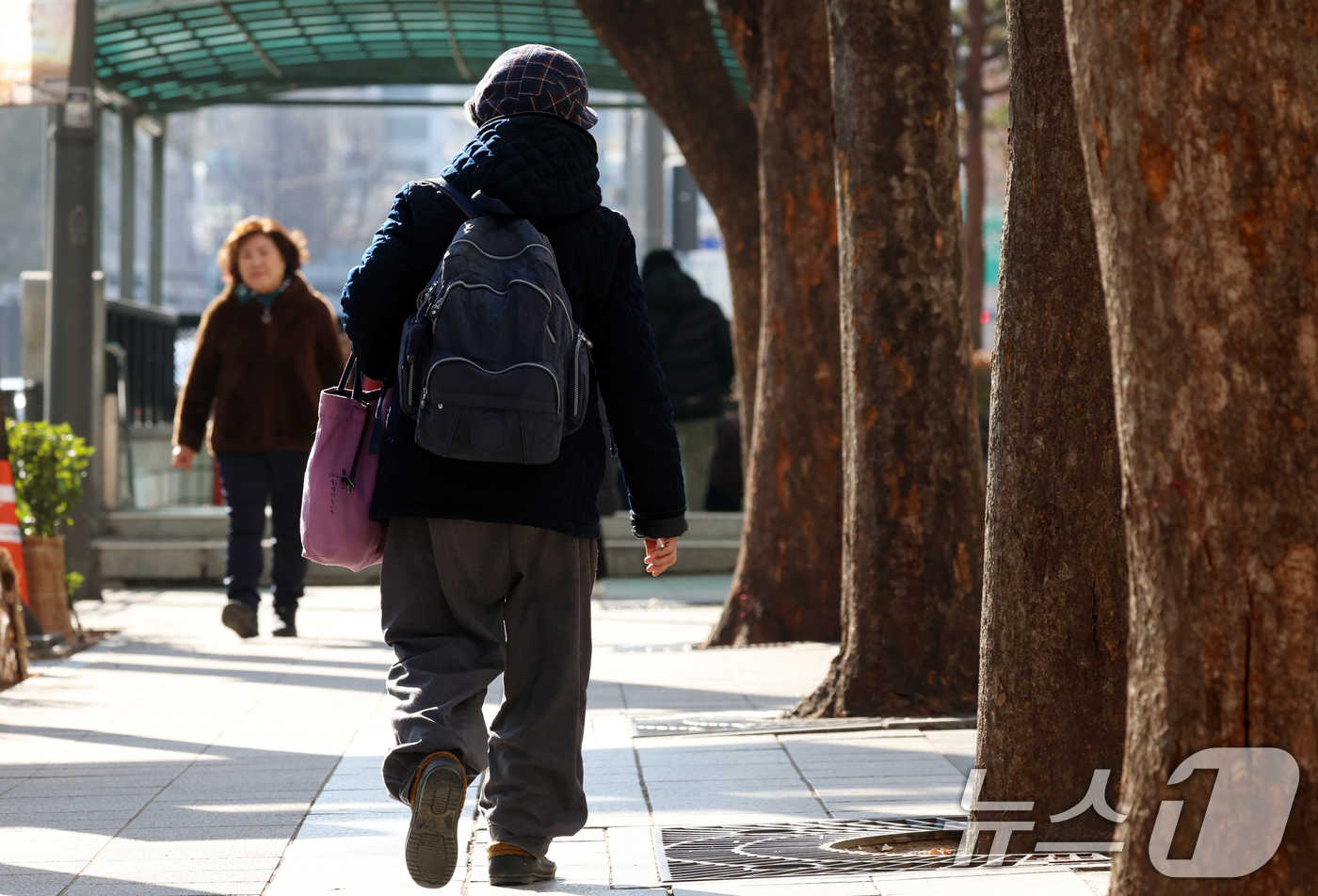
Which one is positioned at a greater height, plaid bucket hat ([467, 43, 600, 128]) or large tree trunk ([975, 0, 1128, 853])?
plaid bucket hat ([467, 43, 600, 128])

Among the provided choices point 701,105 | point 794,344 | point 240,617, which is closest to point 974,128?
point 701,105

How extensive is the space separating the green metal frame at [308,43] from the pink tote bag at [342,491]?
10.3 metres

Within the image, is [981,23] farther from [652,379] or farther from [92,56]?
[652,379]

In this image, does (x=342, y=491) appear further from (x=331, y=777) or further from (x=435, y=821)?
(x=331, y=777)

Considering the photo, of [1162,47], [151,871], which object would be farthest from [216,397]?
[1162,47]

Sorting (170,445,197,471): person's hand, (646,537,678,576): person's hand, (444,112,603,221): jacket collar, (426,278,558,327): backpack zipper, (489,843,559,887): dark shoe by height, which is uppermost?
(444,112,603,221): jacket collar

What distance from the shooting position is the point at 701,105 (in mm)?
8945

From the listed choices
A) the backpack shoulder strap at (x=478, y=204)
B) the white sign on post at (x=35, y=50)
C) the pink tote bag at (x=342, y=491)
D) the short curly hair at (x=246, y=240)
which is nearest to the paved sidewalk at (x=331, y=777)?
the pink tote bag at (x=342, y=491)

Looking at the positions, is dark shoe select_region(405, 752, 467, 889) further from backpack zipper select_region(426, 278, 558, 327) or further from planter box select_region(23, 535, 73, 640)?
planter box select_region(23, 535, 73, 640)

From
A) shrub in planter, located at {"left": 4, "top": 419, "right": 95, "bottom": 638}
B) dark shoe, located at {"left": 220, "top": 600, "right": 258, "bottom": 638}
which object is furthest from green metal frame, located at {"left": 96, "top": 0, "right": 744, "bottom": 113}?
dark shoe, located at {"left": 220, "top": 600, "right": 258, "bottom": 638}

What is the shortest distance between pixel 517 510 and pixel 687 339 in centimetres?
902

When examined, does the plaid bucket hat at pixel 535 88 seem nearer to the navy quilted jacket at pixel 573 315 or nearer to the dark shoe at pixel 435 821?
the navy quilted jacket at pixel 573 315

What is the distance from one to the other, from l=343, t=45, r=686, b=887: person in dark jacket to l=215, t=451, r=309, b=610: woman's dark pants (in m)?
5.04

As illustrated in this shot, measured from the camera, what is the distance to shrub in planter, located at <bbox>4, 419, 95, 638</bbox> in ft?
26.7
